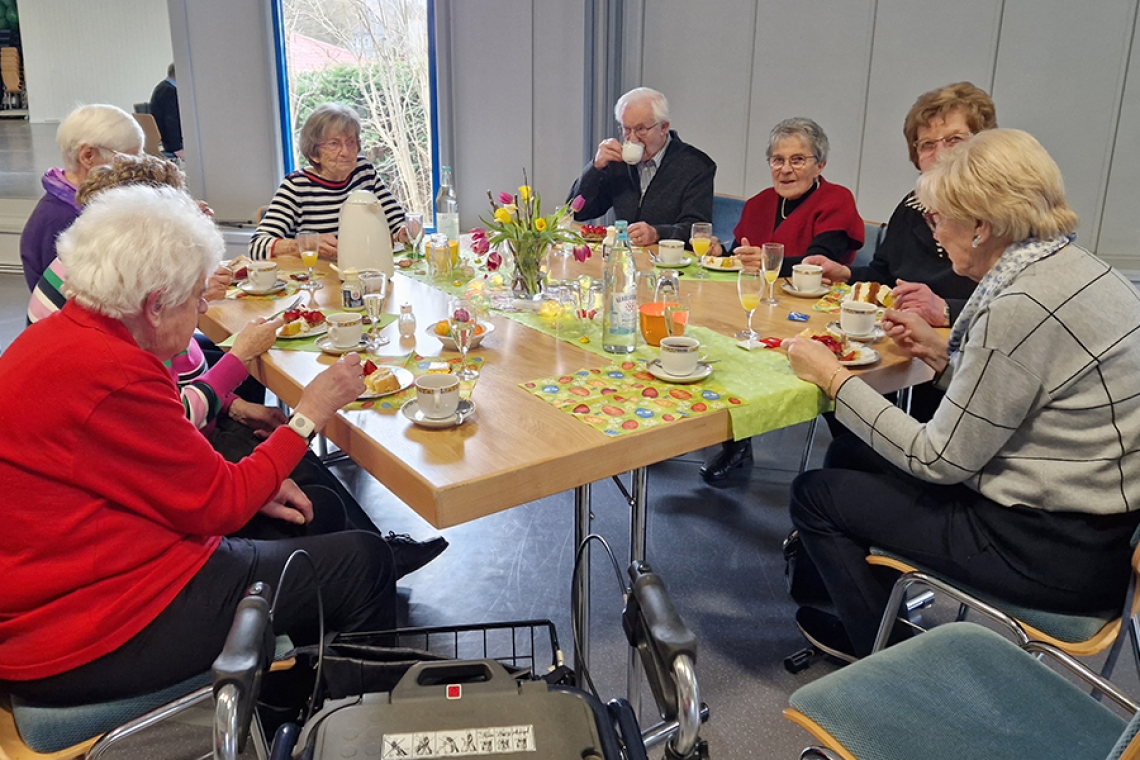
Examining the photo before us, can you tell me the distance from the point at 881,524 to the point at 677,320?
59 centimetres

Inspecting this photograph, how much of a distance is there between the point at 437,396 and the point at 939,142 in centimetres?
181

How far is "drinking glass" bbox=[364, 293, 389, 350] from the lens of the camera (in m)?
1.93

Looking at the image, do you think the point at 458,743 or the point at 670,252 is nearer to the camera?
the point at 458,743

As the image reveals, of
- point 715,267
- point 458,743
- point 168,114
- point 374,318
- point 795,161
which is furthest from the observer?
point 168,114

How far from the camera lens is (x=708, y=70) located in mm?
4816

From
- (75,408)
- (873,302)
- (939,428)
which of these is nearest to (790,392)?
(939,428)

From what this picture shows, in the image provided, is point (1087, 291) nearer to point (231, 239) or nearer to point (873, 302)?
point (873, 302)

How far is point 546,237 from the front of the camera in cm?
→ 220

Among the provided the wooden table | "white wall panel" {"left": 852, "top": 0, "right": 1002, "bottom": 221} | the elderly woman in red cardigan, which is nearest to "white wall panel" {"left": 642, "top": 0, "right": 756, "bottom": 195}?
"white wall panel" {"left": 852, "top": 0, "right": 1002, "bottom": 221}

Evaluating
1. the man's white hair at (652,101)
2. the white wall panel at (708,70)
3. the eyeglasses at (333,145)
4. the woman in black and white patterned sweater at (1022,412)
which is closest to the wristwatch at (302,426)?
the woman in black and white patterned sweater at (1022,412)

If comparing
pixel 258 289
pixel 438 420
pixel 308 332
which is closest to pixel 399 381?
pixel 438 420

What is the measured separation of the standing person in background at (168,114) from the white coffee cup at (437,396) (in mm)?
4869

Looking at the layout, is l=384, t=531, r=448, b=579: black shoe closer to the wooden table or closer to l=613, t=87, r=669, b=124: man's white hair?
the wooden table

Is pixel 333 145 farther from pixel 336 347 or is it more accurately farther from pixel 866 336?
pixel 866 336
